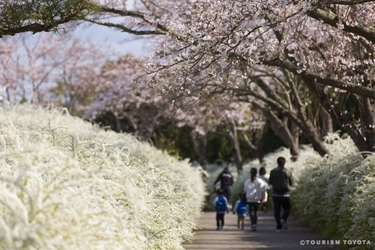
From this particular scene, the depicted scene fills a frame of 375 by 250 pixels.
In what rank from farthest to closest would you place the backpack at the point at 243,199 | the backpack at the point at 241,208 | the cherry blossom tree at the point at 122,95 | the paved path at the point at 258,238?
the cherry blossom tree at the point at 122,95, the backpack at the point at 241,208, the backpack at the point at 243,199, the paved path at the point at 258,238

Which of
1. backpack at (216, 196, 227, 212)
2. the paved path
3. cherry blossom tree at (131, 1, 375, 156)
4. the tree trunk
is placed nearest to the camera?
cherry blossom tree at (131, 1, 375, 156)

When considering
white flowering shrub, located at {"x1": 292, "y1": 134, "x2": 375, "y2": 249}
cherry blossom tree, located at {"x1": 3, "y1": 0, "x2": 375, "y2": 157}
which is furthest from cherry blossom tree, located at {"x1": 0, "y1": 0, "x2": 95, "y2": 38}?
white flowering shrub, located at {"x1": 292, "y1": 134, "x2": 375, "y2": 249}

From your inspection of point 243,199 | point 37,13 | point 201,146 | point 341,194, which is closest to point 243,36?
point 37,13

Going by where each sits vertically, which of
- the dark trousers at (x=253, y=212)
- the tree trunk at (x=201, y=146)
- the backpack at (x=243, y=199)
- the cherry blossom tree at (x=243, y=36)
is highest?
the tree trunk at (x=201, y=146)

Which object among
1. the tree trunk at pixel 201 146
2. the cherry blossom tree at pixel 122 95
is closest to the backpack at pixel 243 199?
the cherry blossom tree at pixel 122 95

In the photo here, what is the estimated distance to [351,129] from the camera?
13508mm

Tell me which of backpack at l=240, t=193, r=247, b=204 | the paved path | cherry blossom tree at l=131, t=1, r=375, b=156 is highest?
cherry blossom tree at l=131, t=1, r=375, b=156

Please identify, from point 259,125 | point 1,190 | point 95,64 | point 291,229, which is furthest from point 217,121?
point 1,190

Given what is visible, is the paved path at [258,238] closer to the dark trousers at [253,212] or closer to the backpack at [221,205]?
the dark trousers at [253,212]

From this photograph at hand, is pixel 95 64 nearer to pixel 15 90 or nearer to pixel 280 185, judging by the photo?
pixel 15 90

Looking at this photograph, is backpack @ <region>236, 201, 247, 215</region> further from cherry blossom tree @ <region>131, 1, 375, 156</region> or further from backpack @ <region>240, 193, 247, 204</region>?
cherry blossom tree @ <region>131, 1, 375, 156</region>

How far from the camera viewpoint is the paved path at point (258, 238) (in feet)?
39.9

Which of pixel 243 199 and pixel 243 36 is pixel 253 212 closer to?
pixel 243 199

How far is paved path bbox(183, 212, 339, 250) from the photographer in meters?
12.2
